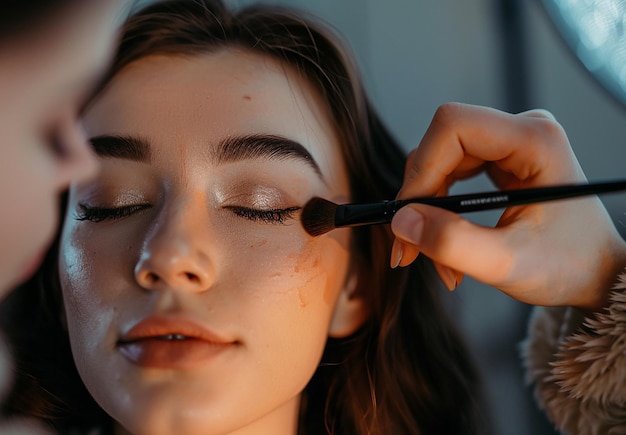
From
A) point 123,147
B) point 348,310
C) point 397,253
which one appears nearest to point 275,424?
point 348,310

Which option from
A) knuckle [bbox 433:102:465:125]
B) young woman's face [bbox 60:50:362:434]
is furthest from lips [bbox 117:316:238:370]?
knuckle [bbox 433:102:465:125]

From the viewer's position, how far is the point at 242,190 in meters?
0.72

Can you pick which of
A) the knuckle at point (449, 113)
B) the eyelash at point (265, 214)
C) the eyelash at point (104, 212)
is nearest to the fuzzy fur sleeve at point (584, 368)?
the knuckle at point (449, 113)

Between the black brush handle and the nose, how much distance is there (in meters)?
0.16

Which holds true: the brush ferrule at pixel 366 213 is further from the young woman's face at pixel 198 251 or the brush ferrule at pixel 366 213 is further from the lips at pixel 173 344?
the lips at pixel 173 344

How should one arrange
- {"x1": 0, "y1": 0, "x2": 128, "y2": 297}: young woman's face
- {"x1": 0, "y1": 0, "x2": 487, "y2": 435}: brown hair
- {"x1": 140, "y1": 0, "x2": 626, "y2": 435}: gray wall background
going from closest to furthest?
1. {"x1": 0, "y1": 0, "x2": 128, "y2": 297}: young woman's face
2. {"x1": 0, "y1": 0, "x2": 487, "y2": 435}: brown hair
3. {"x1": 140, "y1": 0, "x2": 626, "y2": 435}: gray wall background

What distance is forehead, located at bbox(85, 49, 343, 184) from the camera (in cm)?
72

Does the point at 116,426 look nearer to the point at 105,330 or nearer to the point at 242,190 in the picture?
the point at 105,330

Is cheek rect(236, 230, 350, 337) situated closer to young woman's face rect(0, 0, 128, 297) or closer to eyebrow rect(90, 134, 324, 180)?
eyebrow rect(90, 134, 324, 180)

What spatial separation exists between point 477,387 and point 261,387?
1.39ft

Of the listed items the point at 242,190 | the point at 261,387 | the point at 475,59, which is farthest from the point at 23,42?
the point at 475,59

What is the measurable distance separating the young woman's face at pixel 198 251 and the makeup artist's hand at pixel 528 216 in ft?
0.41

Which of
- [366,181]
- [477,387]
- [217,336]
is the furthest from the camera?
[477,387]

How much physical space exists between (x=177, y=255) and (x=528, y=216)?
1.15 ft
